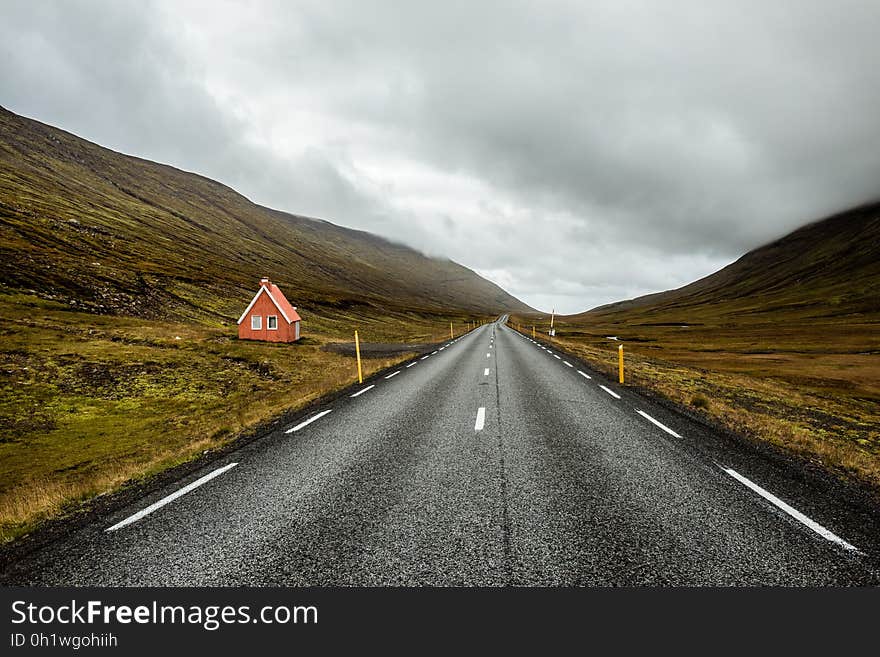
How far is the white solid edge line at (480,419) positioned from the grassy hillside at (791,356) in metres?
6.01

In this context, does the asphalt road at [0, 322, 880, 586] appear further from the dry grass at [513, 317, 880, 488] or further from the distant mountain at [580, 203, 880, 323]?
the distant mountain at [580, 203, 880, 323]

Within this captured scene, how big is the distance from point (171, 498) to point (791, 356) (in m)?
66.2

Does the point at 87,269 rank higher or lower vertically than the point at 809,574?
higher

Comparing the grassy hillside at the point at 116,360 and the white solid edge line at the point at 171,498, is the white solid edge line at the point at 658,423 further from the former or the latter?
the grassy hillside at the point at 116,360

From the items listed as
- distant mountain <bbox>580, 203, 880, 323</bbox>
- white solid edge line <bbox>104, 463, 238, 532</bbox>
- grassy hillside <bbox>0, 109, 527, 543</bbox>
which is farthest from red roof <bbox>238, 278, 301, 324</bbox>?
distant mountain <bbox>580, 203, 880, 323</bbox>

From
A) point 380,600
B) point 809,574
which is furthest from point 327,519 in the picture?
point 809,574

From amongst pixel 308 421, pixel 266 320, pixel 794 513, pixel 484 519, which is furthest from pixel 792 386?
pixel 266 320

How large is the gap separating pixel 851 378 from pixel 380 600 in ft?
162


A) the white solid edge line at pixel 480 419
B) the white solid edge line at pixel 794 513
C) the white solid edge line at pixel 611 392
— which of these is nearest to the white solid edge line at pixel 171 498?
the white solid edge line at pixel 480 419

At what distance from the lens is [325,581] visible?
3627 mm

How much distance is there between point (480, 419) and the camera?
991cm

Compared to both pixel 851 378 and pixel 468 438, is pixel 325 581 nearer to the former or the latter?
pixel 468 438

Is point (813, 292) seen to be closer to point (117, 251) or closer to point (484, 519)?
point (484, 519)

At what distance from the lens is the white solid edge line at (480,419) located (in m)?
9.16
